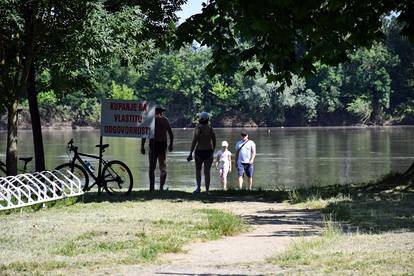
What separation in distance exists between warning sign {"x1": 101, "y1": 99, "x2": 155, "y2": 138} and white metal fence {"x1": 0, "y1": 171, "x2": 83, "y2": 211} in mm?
1576

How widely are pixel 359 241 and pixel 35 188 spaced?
22.4ft

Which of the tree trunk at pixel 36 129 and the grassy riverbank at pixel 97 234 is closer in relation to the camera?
the grassy riverbank at pixel 97 234

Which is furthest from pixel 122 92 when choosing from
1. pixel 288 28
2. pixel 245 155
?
pixel 288 28

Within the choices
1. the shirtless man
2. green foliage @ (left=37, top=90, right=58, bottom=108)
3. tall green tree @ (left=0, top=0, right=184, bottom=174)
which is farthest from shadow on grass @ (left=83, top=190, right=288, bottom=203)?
green foliage @ (left=37, top=90, right=58, bottom=108)

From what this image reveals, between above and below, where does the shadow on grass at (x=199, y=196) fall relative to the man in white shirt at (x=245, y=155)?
below

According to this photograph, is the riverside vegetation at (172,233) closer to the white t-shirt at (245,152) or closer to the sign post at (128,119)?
the sign post at (128,119)

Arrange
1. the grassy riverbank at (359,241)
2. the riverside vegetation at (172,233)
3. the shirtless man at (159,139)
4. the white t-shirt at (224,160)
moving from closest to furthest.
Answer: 1. the grassy riverbank at (359,241)
2. the riverside vegetation at (172,233)
3. the shirtless man at (159,139)
4. the white t-shirt at (224,160)

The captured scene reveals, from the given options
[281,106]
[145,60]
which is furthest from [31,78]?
[281,106]

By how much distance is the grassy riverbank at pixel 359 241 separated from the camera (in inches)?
259

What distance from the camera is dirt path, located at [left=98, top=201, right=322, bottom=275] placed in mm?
6848

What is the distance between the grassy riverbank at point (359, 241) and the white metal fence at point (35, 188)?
13.6 feet

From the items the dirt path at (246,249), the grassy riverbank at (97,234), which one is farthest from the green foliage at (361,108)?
the grassy riverbank at (97,234)

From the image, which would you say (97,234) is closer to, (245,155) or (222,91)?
(245,155)

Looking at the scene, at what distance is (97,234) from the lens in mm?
8773
